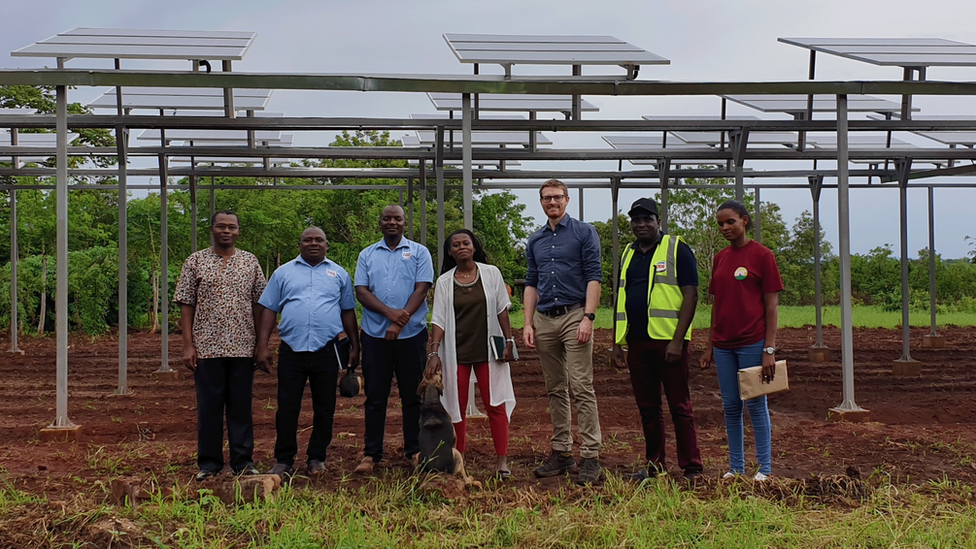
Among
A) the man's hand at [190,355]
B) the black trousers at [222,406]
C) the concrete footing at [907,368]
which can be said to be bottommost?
the concrete footing at [907,368]

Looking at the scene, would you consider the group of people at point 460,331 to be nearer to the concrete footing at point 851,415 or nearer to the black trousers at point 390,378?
the black trousers at point 390,378

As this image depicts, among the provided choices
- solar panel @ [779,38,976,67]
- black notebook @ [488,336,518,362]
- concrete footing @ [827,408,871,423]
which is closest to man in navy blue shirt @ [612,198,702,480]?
black notebook @ [488,336,518,362]

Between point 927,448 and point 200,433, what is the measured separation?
5311 mm

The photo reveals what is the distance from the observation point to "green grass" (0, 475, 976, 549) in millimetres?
4398

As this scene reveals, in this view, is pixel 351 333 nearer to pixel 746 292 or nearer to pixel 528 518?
pixel 528 518

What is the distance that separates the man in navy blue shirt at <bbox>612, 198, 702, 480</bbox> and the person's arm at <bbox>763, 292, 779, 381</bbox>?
0.43 meters

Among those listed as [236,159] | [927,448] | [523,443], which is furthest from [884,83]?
[236,159]

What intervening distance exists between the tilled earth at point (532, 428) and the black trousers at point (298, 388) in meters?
0.38

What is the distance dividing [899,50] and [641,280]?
4.83m

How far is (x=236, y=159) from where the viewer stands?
11906 millimetres

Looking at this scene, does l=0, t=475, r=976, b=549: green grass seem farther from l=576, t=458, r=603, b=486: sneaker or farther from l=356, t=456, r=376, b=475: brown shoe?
l=356, t=456, r=376, b=475: brown shoe

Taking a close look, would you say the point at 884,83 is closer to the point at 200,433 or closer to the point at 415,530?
the point at 415,530

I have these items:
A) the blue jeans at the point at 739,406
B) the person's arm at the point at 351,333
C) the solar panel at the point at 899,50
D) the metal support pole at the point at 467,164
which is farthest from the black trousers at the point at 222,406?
the solar panel at the point at 899,50

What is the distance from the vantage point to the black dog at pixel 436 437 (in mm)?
5535
